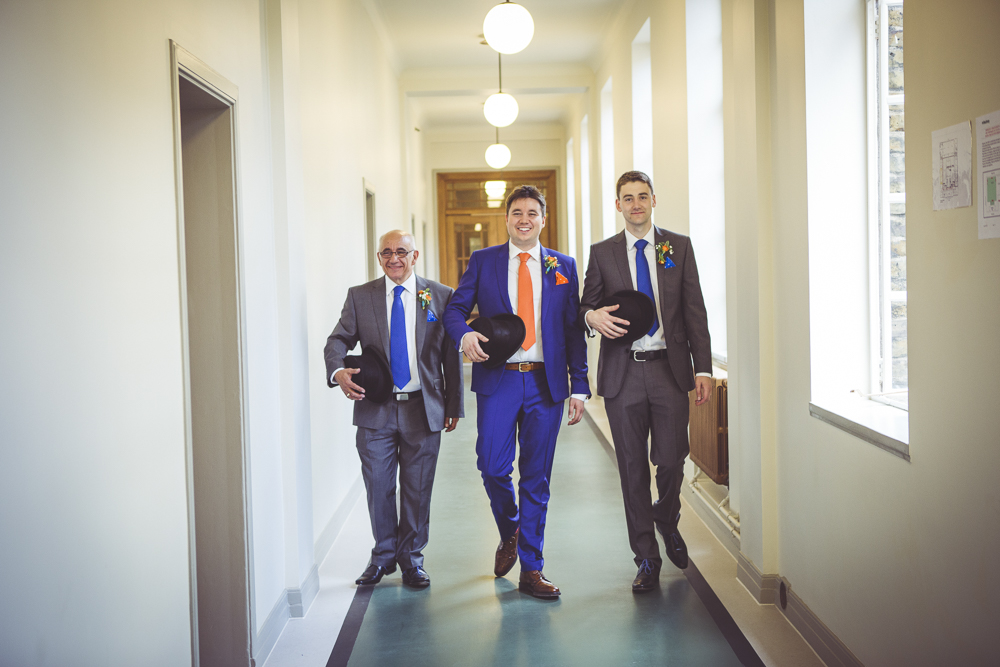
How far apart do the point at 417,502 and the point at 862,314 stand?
2.17 metres

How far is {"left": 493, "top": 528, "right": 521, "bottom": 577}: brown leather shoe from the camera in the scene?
3.79 m

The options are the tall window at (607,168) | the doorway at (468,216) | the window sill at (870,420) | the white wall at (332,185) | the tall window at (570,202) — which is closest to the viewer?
the window sill at (870,420)

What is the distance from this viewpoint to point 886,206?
2973 millimetres

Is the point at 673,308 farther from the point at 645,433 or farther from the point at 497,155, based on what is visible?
the point at 497,155

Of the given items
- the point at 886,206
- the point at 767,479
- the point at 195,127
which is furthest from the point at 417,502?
the point at 886,206

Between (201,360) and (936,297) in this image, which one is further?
(201,360)

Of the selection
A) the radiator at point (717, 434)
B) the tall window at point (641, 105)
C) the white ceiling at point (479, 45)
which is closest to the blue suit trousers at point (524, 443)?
the radiator at point (717, 434)

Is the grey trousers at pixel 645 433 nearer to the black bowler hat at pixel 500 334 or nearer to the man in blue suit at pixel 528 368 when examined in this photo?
the man in blue suit at pixel 528 368

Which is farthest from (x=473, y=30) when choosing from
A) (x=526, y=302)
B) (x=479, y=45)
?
(x=526, y=302)

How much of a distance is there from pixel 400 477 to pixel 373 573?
51cm

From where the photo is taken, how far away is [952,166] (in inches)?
77.9

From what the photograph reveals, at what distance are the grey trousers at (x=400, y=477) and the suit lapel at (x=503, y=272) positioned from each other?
0.65 metres

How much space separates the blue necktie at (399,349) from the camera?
3.64m

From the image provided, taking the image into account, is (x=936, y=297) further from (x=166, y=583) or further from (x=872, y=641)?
(x=166, y=583)
